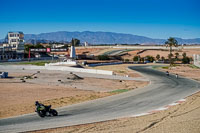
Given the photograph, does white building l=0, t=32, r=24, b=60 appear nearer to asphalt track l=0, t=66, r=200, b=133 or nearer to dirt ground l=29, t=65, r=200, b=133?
asphalt track l=0, t=66, r=200, b=133

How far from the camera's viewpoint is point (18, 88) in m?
34.4

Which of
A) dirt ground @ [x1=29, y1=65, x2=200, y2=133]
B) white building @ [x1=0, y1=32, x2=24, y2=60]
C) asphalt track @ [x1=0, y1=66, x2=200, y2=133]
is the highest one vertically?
white building @ [x1=0, y1=32, x2=24, y2=60]

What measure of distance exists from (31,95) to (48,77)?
52.9 feet

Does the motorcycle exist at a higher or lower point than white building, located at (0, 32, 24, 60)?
lower

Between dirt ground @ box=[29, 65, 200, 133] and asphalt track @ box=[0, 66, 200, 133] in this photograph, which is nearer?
dirt ground @ box=[29, 65, 200, 133]

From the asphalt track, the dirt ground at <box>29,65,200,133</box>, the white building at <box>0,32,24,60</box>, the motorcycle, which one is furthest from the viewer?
the white building at <box>0,32,24,60</box>

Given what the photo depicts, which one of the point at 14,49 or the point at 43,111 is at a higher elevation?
the point at 14,49

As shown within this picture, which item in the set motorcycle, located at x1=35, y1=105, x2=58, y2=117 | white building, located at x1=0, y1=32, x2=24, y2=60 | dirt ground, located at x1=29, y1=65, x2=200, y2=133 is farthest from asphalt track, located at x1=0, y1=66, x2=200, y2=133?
white building, located at x1=0, y1=32, x2=24, y2=60

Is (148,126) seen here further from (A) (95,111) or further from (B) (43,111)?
(B) (43,111)

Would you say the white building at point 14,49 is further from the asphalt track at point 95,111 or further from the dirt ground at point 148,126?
the dirt ground at point 148,126

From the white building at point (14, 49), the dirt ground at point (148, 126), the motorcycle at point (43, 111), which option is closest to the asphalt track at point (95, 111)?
the motorcycle at point (43, 111)

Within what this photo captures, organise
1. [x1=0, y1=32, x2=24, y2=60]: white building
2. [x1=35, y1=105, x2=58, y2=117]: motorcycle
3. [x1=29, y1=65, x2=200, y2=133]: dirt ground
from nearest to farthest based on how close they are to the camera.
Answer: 1. [x1=29, y1=65, x2=200, y2=133]: dirt ground
2. [x1=35, y1=105, x2=58, y2=117]: motorcycle
3. [x1=0, y1=32, x2=24, y2=60]: white building

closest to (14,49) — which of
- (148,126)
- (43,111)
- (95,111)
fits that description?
(95,111)

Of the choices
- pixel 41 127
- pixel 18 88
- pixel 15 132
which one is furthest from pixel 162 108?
pixel 18 88
